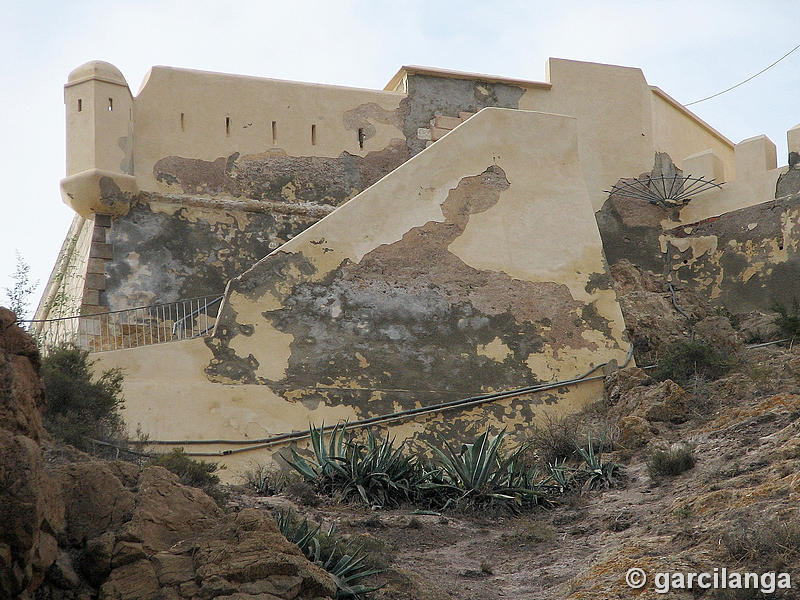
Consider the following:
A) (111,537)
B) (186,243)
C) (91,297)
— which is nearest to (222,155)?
(186,243)

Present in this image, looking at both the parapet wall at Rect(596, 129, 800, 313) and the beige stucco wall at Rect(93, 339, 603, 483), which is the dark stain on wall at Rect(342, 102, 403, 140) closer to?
the parapet wall at Rect(596, 129, 800, 313)

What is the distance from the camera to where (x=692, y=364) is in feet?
42.2

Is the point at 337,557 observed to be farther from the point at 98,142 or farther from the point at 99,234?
the point at 98,142

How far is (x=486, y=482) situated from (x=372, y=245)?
4.41 m

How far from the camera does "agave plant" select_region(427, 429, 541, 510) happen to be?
959 centimetres

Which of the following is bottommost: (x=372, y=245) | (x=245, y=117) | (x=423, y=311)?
(x=423, y=311)

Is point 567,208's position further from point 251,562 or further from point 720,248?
point 251,562

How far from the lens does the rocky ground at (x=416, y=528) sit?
19.5ft

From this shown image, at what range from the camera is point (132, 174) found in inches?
579

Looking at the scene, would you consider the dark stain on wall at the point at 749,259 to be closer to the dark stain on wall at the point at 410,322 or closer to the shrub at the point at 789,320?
the shrub at the point at 789,320

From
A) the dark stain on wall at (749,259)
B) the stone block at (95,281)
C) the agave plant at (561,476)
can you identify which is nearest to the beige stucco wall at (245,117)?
the stone block at (95,281)

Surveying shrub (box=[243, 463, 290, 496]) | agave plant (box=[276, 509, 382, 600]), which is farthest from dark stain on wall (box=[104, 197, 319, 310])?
agave plant (box=[276, 509, 382, 600])

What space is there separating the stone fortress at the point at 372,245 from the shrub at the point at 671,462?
3.42 metres

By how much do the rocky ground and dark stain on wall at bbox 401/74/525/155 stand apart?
22.0 feet
